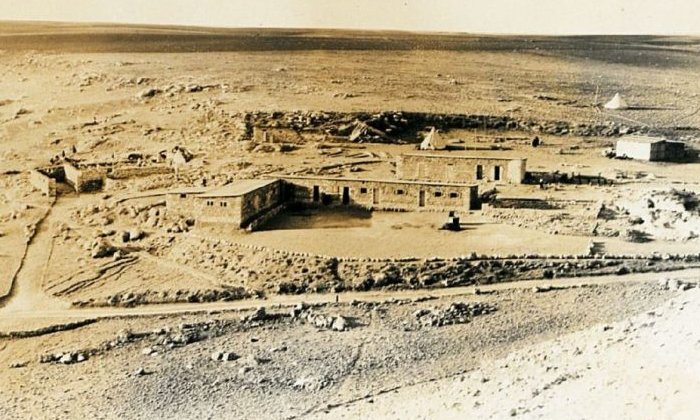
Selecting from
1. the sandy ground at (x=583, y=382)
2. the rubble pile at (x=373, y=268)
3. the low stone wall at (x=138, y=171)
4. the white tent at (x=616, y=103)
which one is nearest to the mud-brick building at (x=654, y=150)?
the white tent at (x=616, y=103)

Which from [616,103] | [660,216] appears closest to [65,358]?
[660,216]

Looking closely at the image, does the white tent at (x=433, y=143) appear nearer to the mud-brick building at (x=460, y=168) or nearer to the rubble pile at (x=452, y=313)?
the mud-brick building at (x=460, y=168)

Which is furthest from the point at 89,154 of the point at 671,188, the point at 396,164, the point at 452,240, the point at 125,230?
the point at 671,188

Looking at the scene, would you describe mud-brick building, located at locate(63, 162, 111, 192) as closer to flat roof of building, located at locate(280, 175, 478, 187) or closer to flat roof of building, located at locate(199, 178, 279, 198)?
flat roof of building, located at locate(199, 178, 279, 198)

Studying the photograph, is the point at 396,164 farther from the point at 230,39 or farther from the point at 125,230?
the point at 125,230

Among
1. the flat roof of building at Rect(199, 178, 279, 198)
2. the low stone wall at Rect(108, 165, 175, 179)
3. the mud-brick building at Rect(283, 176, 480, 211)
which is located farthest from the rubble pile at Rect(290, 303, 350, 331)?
the low stone wall at Rect(108, 165, 175, 179)

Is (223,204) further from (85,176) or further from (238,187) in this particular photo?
(85,176)
